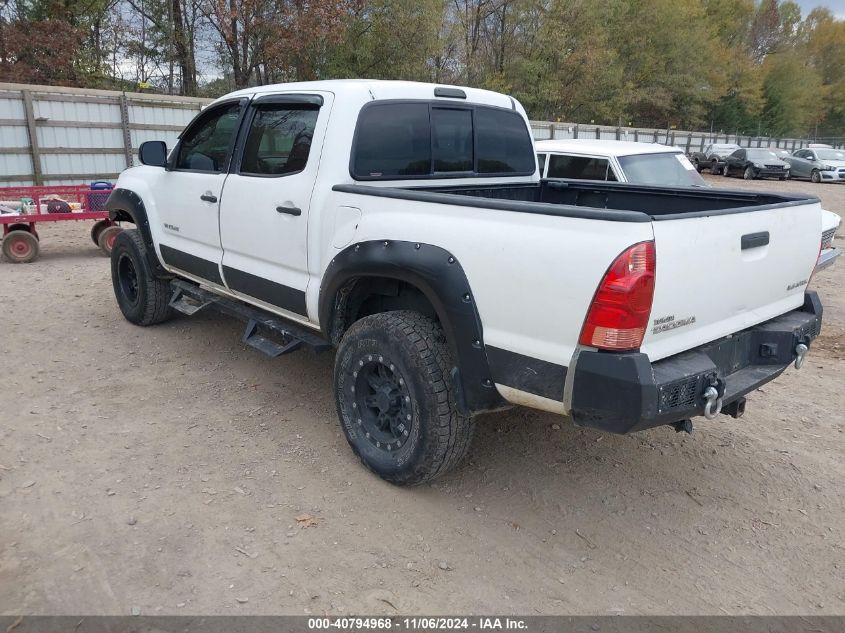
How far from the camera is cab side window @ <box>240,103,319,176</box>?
409cm

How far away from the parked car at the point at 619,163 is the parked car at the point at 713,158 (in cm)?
2482

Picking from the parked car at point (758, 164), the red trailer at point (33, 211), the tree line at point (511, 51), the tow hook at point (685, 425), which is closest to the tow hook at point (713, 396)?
the tow hook at point (685, 425)

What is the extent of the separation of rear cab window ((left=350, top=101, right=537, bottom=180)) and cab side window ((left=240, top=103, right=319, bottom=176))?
1.18 feet

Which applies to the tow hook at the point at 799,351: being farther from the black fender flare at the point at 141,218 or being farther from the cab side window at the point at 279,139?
the black fender flare at the point at 141,218

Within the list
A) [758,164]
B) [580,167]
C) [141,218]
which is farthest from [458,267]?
[758,164]

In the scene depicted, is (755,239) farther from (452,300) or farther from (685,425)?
(452,300)

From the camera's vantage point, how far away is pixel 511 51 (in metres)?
38.5

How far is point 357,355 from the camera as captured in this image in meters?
3.64

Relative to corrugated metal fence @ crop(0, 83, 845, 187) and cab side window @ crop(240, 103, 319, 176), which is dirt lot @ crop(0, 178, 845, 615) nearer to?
cab side window @ crop(240, 103, 319, 176)

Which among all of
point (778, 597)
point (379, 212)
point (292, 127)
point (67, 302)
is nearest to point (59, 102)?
point (67, 302)

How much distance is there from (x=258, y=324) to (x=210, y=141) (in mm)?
1433

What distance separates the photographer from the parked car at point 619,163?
8055 millimetres

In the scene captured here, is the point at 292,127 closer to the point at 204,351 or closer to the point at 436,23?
the point at 204,351

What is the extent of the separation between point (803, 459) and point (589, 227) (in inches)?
97.2
